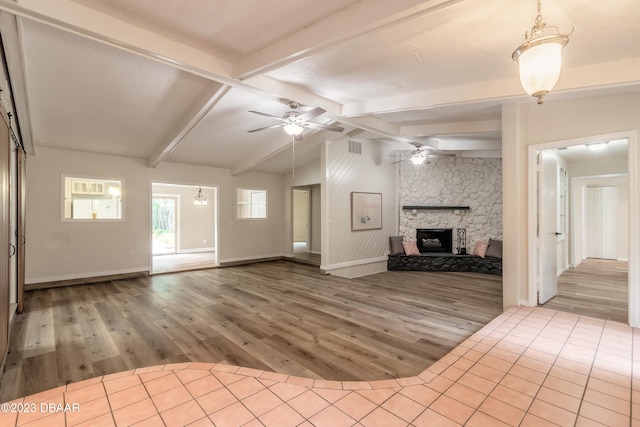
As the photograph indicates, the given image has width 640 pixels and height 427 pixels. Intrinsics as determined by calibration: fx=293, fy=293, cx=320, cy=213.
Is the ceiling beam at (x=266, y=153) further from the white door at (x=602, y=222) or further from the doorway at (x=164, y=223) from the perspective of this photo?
the white door at (x=602, y=222)

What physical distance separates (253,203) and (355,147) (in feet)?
12.0

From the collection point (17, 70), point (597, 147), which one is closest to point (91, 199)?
point (17, 70)

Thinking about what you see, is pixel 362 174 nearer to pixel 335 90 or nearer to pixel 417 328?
pixel 335 90

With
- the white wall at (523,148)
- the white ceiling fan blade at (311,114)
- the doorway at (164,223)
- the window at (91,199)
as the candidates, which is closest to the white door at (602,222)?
the white wall at (523,148)

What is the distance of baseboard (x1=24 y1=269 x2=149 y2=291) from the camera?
551 cm

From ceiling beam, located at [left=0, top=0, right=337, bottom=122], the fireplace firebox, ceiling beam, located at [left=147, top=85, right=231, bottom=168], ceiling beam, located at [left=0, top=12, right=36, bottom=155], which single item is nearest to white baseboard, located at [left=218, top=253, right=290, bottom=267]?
ceiling beam, located at [left=147, top=85, right=231, bottom=168]

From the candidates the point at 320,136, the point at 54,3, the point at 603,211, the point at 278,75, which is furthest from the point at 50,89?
the point at 603,211

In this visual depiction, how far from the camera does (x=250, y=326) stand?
3670 mm

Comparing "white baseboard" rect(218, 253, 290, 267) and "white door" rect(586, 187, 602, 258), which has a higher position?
"white door" rect(586, 187, 602, 258)

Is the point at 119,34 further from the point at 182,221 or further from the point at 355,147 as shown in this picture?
the point at 182,221

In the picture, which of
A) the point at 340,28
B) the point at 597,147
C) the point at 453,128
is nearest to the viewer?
the point at 340,28

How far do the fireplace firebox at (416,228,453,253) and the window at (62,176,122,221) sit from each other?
744 centimetres

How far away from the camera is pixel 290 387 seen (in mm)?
2146

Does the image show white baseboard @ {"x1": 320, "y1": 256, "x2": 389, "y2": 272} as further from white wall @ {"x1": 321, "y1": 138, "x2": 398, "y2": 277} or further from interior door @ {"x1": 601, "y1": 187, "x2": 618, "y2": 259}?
interior door @ {"x1": 601, "y1": 187, "x2": 618, "y2": 259}
